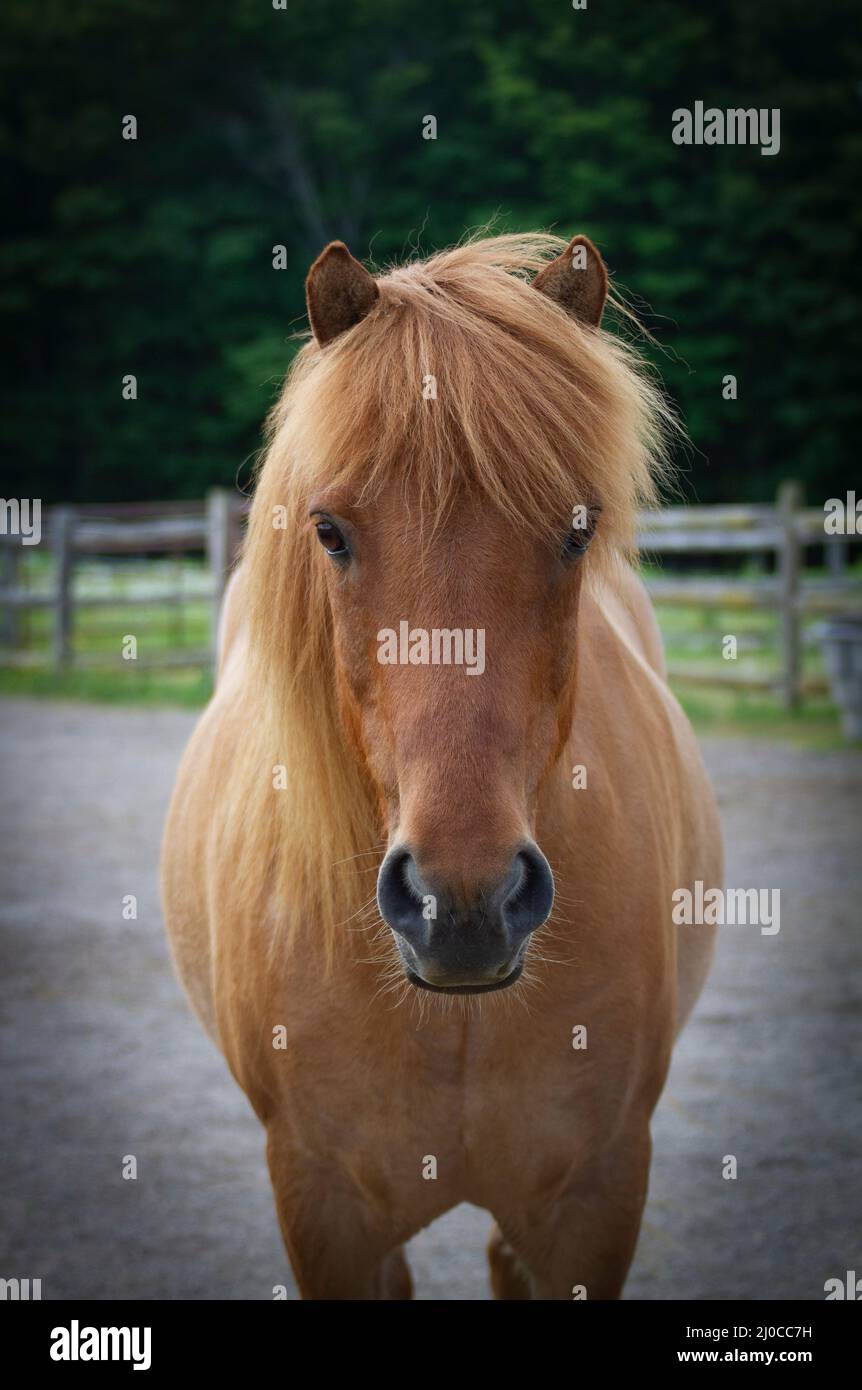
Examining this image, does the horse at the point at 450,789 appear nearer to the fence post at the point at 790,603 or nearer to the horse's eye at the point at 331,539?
the horse's eye at the point at 331,539

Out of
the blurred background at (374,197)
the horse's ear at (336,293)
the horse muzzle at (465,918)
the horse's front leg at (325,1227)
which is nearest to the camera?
the horse muzzle at (465,918)

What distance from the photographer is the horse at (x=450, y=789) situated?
1.55 metres

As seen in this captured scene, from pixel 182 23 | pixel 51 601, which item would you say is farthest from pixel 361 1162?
pixel 182 23

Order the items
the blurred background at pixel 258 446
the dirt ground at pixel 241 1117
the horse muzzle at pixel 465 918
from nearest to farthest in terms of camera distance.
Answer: the horse muzzle at pixel 465 918 < the dirt ground at pixel 241 1117 < the blurred background at pixel 258 446

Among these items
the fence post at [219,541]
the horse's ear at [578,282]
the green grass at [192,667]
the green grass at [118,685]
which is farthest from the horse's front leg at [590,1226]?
the fence post at [219,541]

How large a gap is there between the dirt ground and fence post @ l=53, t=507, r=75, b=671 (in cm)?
660

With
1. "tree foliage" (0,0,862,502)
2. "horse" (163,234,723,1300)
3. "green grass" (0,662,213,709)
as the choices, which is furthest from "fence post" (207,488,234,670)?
"tree foliage" (0,0,862,502)

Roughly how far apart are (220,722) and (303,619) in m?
0.90

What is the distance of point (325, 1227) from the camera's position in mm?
2098

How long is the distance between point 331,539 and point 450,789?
0.43 meters

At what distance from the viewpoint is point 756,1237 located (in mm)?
3211

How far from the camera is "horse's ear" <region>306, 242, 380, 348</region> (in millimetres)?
1730

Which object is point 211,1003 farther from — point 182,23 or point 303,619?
point 182,23

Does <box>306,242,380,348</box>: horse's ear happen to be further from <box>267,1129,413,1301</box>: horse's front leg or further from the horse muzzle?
<box>267,1129,413,1301</box>: horse's front leg
